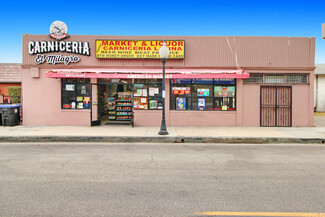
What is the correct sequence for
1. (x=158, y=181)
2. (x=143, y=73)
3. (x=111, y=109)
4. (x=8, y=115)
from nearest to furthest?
1. (x=158, y=181)
2. (x=8, y=115)
3. (x=143, y=73)
4. (x=111, y=109)

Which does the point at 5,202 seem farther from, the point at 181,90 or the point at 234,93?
the point at 234,93

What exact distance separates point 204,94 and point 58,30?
8.48 metres

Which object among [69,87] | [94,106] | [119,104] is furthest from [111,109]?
[69,87]

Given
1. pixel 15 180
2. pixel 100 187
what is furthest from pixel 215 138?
pixel 15 180

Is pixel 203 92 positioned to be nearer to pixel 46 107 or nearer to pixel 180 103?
pixel 180 103

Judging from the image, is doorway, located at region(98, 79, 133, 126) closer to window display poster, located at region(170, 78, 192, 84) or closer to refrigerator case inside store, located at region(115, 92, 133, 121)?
refrigerator case inside store, located at region(115, 92, 133, 121)

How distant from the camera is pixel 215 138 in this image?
9.44 metres

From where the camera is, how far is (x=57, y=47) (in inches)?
500

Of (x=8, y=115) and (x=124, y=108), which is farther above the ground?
(x=124, y=108)

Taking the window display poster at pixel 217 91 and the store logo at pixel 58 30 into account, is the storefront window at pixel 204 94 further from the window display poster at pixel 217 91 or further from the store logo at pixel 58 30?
the store logo at pixel 58 30

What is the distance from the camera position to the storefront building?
12.6m

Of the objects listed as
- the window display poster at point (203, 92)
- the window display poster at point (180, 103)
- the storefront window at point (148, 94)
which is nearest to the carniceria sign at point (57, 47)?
the storefront window at point (148, 94)

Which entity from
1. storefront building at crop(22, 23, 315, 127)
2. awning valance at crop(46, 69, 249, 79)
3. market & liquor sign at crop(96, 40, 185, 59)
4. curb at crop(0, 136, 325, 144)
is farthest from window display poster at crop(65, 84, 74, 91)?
curb at crop(0, 136, 325, 144)

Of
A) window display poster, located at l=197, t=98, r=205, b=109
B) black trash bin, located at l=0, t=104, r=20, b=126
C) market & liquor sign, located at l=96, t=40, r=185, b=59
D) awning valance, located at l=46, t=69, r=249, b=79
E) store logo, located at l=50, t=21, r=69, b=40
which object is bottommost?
black trash bin, located at l=0, t=104, r=20, b=126
